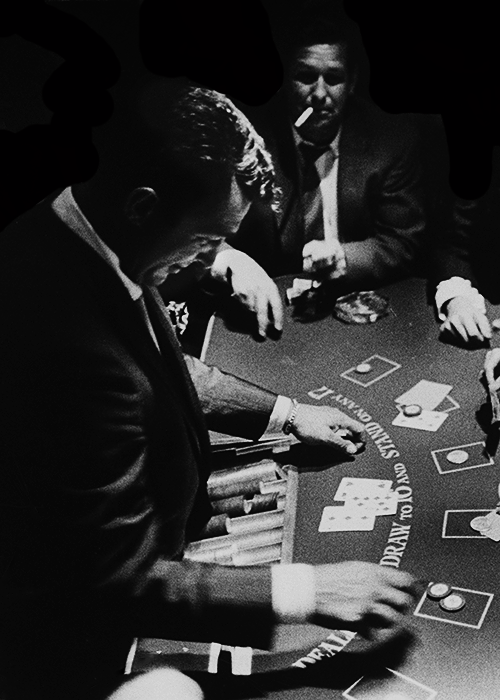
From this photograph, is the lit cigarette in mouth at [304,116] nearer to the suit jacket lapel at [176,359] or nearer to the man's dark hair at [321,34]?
the man's dark hair at [321,34]

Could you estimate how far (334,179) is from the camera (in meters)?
5.69

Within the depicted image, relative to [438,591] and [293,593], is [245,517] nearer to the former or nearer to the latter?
[293,593]

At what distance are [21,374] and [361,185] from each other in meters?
2.40

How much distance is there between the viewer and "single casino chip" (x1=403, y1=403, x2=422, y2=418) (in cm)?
528

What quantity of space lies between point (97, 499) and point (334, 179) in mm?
2413

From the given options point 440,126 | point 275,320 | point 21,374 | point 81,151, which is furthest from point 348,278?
point 21,374

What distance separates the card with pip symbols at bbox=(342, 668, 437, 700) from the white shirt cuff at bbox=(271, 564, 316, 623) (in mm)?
364

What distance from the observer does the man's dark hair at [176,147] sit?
4.65 m

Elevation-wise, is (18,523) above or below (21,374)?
below

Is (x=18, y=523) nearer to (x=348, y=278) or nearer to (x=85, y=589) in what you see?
(x=85, y=589)

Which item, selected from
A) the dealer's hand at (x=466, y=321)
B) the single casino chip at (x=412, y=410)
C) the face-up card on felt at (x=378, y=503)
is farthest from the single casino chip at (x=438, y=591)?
the dealer's hand at (x=466, y=321)

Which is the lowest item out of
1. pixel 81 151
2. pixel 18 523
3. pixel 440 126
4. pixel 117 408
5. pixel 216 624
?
pixel 216 624

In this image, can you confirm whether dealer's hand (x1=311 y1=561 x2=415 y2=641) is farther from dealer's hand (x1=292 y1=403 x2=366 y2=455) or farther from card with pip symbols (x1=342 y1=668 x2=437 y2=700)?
dealer's hand (x1=292 y1=403 x2=366 y2=455)

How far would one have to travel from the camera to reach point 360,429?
5.16 metres
